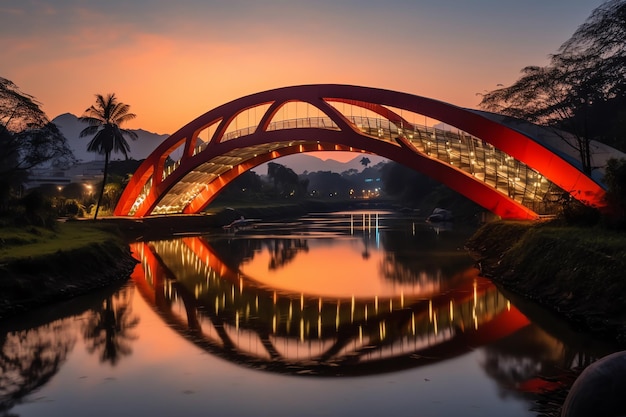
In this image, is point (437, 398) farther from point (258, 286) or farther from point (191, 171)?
point (191, 171)

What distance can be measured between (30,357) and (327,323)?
23.9 ft

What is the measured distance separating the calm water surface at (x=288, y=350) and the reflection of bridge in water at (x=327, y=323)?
0.05m

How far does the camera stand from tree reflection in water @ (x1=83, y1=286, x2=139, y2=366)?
13398 mm

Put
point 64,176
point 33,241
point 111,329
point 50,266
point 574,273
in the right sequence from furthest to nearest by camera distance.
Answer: point 64,176 → point 33,241 → point 50,266 → point 574,273 → point 111,329

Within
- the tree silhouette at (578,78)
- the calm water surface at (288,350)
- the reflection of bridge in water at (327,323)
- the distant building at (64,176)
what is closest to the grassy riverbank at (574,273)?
the calm water surface at (288,350)

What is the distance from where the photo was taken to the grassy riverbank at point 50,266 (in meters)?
17.7

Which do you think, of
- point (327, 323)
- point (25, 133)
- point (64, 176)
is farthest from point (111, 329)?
point (64, 176)

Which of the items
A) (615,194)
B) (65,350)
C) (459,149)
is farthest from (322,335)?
(459,149)

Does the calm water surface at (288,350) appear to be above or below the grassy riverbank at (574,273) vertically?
below

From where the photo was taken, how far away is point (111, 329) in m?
15.6

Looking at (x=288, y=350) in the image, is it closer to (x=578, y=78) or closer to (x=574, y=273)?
(x=574, y=273)

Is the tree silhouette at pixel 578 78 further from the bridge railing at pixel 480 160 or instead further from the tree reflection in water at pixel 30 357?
the tree reflection in water at pixel 30 357

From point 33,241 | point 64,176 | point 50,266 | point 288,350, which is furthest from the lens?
point 64,176

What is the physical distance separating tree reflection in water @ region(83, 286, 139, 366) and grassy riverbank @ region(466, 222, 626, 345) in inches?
439
